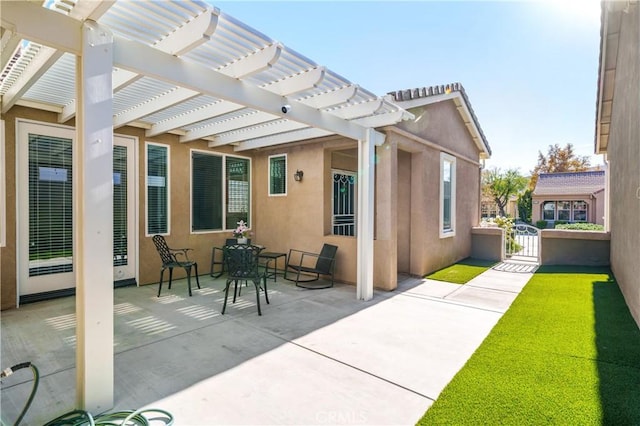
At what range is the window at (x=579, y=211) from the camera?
82.7 feet

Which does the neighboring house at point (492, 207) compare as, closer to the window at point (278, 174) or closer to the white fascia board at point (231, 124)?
the window at point (278, 174)

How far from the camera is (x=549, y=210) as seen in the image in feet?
88.1

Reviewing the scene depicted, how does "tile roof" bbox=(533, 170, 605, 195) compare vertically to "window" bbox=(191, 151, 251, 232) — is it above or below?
above

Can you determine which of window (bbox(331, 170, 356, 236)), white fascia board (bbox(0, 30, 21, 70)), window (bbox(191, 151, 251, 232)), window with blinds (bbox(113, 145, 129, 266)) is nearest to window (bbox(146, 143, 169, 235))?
window with blinds (bbox(113, 145, 129, 266))

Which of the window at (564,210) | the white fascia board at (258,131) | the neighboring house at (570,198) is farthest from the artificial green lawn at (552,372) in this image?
the window at (564,210)

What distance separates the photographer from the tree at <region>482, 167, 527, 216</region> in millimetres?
29547

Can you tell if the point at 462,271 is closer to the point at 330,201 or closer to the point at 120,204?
the point at 330,201

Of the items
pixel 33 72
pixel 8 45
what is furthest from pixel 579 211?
pixel 8 45

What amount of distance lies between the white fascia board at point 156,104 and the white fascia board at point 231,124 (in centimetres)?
128

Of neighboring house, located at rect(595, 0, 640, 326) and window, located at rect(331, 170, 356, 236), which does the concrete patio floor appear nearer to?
neighboring house, located at rect(595, 0, 640, 326)

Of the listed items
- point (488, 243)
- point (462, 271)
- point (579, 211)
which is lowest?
point (462, 271)

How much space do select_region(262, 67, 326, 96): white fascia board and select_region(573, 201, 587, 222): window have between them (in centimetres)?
2918

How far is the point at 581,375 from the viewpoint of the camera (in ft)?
10.7

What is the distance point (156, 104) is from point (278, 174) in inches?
157
